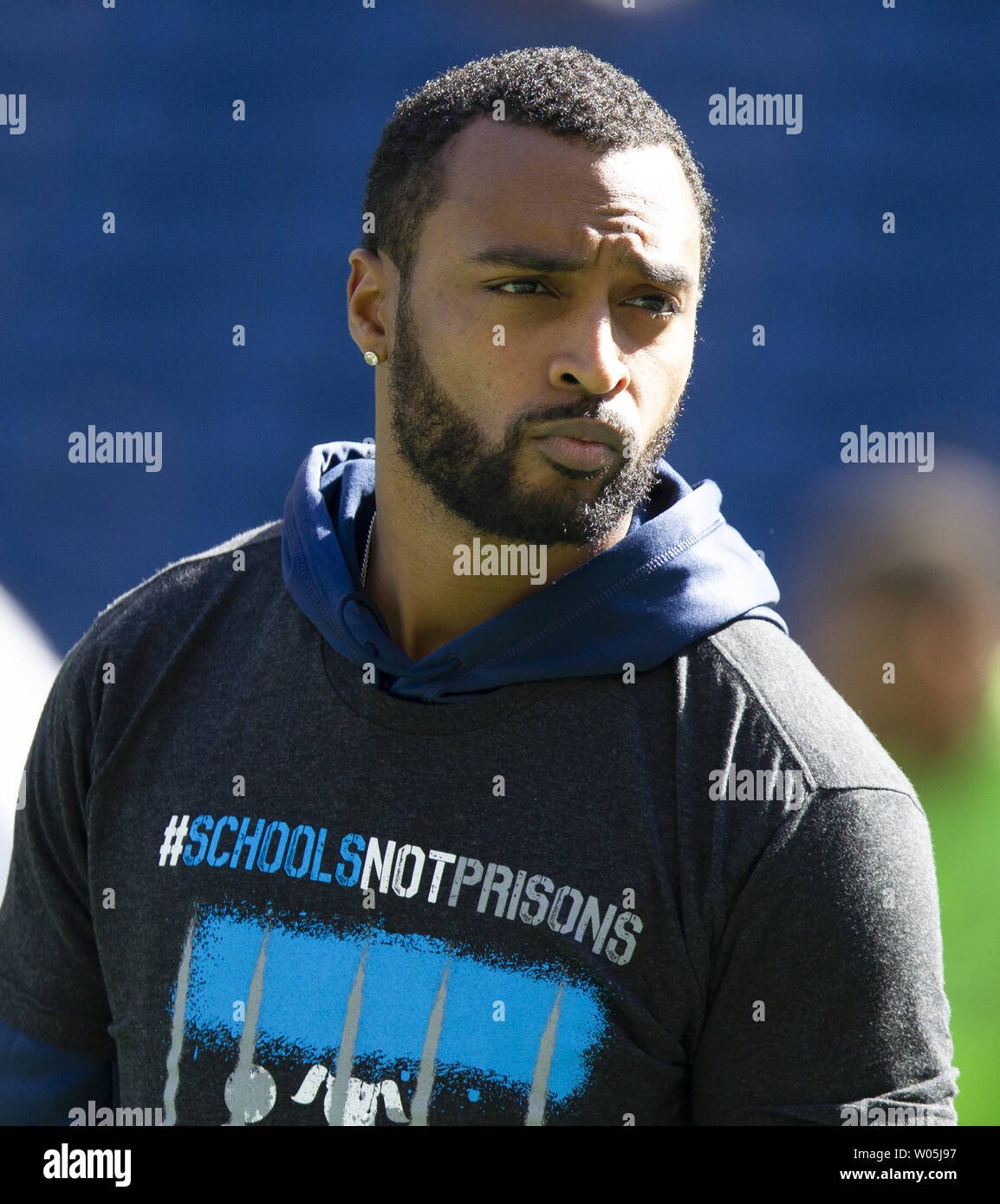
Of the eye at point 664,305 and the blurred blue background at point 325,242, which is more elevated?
the blurred blue background at point 325,242

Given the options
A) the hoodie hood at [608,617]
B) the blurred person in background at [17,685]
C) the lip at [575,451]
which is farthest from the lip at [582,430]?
the blurred person in background at [17,685]

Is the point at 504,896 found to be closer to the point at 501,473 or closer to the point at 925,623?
the point at 501,473

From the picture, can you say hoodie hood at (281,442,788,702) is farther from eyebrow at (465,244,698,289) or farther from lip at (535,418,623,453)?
eyebrow at (465,244,698,289)

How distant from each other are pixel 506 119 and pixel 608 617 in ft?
1.92

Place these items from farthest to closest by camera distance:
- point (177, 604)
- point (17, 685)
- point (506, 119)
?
point (17, 685)
point (177, 604)
point (506, 119)

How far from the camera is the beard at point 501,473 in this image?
4.61ft

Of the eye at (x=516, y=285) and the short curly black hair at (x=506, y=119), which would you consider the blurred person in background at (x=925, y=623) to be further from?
the eye at (x=516, y=285)

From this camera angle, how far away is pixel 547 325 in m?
1.41

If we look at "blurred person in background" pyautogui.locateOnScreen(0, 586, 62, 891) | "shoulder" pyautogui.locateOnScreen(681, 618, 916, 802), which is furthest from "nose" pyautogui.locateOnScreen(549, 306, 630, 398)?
"blurred person in background" pyautogui.locateOnScreen(0, 586, 62, 891)

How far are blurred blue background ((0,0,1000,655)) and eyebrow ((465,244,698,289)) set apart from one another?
1.81 m

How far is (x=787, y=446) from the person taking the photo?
3215 millimetres

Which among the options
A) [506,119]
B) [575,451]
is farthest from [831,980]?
[506,119]

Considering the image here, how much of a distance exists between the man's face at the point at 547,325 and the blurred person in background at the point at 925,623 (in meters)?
1.80
